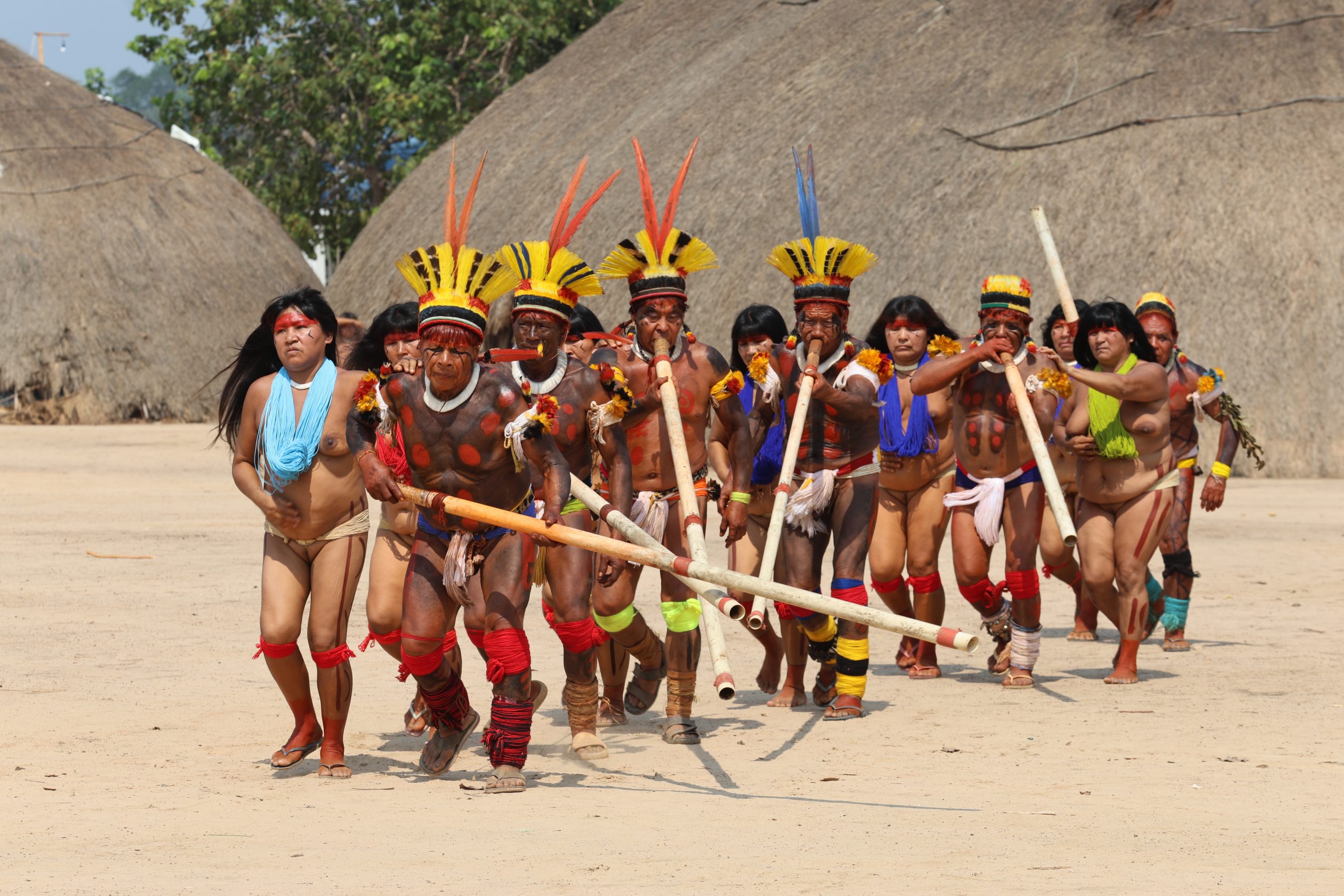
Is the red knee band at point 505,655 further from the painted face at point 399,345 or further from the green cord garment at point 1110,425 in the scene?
the green cord garment at point 1110,425

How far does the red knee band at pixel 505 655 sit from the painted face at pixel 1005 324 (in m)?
3.03

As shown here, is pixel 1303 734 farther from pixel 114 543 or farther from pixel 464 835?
pixel 114 543

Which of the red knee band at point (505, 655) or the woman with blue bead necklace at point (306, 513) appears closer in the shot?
the red knee band at point (505, 655)

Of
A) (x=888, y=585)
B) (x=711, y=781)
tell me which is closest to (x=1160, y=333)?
(x=888, y=585)

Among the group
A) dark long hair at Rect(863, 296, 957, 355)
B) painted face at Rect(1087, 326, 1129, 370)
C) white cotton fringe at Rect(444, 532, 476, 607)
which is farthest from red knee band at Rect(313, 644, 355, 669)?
painted face at Rect(1087, 326, 1129, 370)

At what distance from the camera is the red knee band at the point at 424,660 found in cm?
571

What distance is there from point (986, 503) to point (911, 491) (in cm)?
40

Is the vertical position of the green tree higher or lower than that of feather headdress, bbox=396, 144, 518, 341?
higher

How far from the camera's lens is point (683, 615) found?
22.2ft

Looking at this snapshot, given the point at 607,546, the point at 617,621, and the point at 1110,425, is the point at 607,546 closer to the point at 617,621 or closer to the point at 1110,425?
the point at 617,621

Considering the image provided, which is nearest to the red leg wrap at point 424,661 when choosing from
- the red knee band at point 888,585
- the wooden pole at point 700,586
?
the wooden pole at point 700,586

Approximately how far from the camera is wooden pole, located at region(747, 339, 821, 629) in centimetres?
629

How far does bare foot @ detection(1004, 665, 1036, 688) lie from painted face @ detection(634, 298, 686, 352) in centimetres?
233

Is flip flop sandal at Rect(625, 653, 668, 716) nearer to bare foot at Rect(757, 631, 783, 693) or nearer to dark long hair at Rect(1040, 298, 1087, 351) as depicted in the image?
bare foot at Rect(757, 631, 783, 693)
